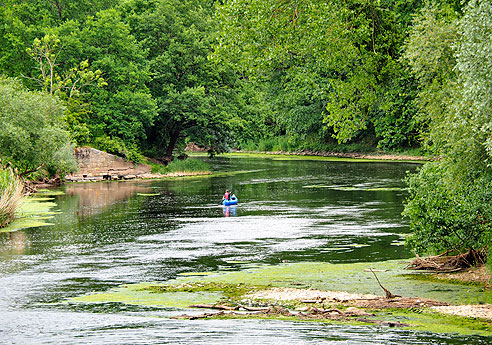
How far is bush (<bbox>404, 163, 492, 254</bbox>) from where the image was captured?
1644cm

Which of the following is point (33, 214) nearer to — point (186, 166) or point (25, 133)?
point (25, 133)

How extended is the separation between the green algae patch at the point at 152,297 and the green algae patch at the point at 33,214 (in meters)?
14.1

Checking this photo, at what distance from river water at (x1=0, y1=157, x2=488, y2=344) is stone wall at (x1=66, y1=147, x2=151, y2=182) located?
4.76 meters

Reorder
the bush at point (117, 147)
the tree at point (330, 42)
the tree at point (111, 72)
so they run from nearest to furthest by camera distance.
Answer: the tree at point (330, 42)
the bush at point (117, 147)
the tree at point (111, 72)

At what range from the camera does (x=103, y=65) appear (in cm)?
5975

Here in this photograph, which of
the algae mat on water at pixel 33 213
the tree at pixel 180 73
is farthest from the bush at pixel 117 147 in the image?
the algae mat on water at pixel 33 213

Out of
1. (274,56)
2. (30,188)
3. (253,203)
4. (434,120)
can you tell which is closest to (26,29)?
(30,188)

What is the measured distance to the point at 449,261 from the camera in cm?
1748

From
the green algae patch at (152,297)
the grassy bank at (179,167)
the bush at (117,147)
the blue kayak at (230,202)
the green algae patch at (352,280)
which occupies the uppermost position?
the bush at (117,147)

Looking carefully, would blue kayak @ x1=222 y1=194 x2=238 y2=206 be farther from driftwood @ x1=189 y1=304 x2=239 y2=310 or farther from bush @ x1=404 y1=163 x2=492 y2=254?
driftwood @ x1=189 y1=304 x2=239 y2=310

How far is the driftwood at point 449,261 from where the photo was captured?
17125 mm

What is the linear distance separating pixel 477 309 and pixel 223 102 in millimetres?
52315

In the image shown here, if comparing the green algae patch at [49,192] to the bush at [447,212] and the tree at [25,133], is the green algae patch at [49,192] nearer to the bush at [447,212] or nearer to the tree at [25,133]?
the tree at [25,133]

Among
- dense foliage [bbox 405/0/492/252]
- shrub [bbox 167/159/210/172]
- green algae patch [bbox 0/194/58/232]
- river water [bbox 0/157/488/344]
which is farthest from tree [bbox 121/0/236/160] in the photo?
dense foliage [bbox 405/0/492/252]
